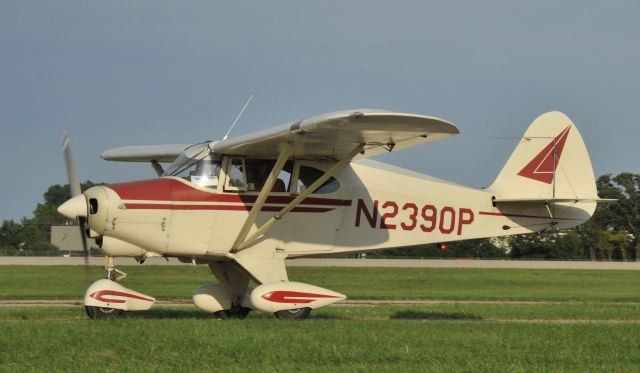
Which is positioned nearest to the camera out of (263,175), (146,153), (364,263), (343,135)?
(343,135)

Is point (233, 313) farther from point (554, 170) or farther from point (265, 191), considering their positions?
point (554, 170)

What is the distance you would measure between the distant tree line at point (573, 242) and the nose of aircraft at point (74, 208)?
2010 inches

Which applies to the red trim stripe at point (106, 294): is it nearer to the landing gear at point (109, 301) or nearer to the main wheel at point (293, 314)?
the landing gear at point (109, 301)

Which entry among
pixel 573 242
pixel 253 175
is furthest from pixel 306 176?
pixel 573 242

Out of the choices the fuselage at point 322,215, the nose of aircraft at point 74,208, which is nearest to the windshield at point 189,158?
the fuselage at point 322,215

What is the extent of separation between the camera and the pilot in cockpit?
47.8 feet

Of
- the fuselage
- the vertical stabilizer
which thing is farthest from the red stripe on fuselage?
the vertical stabilizer

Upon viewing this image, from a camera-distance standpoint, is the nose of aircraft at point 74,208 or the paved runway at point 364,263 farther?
the paved runway at point 364,263

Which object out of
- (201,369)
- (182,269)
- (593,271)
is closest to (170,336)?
(201,369)

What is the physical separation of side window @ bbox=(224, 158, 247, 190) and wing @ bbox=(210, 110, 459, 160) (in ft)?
0.62

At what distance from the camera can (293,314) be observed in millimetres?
14281

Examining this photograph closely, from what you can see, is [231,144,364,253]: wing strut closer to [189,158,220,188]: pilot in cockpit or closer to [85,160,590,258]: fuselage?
[85,160,590,258]: fuselage

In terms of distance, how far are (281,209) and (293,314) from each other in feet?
5.42

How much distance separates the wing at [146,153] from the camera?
17609mm
